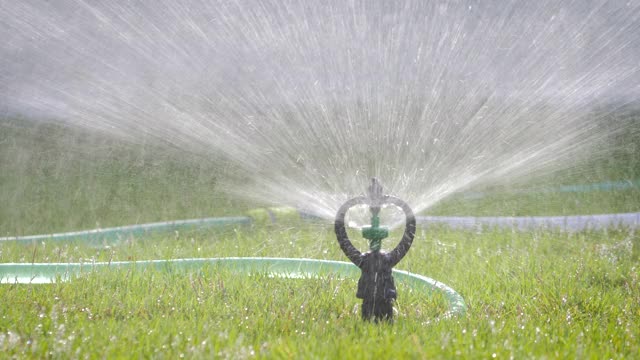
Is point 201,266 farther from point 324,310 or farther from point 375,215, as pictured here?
point 375,215

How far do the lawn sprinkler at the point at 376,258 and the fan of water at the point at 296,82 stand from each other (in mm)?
4093

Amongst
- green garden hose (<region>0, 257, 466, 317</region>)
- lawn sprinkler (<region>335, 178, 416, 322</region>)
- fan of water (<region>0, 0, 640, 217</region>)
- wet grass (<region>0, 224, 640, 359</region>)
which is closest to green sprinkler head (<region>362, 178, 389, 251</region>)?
lawn sprinkler (<region>335, 178, 416, 322</region>)

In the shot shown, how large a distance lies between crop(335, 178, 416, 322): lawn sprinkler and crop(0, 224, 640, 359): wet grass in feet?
0.32

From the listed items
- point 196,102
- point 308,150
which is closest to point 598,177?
point 308,150

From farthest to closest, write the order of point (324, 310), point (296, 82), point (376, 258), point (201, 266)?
point (296, 82) → point (201, 266) → point (324, 310) → point (376, 258)

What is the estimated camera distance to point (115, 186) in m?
7.79

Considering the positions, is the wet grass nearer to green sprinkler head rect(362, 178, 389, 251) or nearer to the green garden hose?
the green garden hose

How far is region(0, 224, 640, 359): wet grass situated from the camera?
2109 mm

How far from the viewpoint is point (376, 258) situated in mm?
2463

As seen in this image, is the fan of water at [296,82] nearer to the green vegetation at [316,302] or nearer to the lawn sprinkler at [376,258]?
the green vegetation at [316,302]

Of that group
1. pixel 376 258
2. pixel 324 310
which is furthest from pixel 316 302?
pixel 376 258

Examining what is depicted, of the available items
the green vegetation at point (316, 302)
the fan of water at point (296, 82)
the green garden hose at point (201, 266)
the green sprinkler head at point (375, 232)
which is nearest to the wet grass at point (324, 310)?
the green vegetation at point (316, 302)

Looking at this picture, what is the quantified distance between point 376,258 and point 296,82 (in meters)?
5.72

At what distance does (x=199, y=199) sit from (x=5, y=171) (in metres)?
2.83
